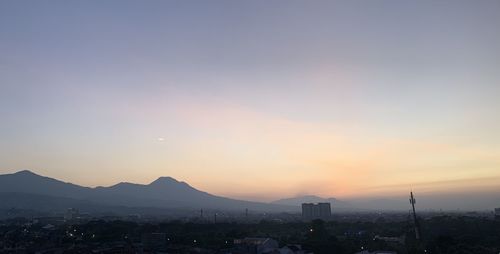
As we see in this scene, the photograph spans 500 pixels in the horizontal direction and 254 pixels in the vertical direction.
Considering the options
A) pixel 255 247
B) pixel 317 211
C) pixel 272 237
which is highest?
pixel 317 211

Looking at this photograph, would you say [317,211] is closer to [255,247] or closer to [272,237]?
[272,237]

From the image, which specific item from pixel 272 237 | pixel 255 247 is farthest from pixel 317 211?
pixel 255 247

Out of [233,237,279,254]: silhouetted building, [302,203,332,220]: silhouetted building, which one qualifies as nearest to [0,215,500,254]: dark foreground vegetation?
[233,237,279,254]: silhouetted building

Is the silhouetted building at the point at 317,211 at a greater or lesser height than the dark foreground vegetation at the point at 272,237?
greater

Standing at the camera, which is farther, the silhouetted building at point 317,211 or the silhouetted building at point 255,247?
the silhouetted building at point 317,211

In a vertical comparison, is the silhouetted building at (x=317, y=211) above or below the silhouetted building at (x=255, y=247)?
above

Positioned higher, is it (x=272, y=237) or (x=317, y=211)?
(x=317, y=211)

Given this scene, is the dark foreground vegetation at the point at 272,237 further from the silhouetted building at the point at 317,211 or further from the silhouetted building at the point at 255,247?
the silhouetted building at the point at 317,211

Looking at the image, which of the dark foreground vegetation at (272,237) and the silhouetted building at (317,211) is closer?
the dark foreground vegetation at (272,237)

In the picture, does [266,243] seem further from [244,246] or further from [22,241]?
[22,241]

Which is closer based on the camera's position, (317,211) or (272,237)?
(272,237)

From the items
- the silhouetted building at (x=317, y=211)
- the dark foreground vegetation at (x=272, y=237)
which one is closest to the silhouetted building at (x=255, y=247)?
the dark foreground vegetation at (x=272, y=237)

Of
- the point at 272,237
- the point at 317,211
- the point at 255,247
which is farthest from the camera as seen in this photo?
the point at 317,211

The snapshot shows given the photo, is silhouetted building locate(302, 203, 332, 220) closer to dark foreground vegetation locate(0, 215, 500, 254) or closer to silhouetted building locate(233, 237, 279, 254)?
dark foreground vegetation locate(0, 215, 500, 254)
